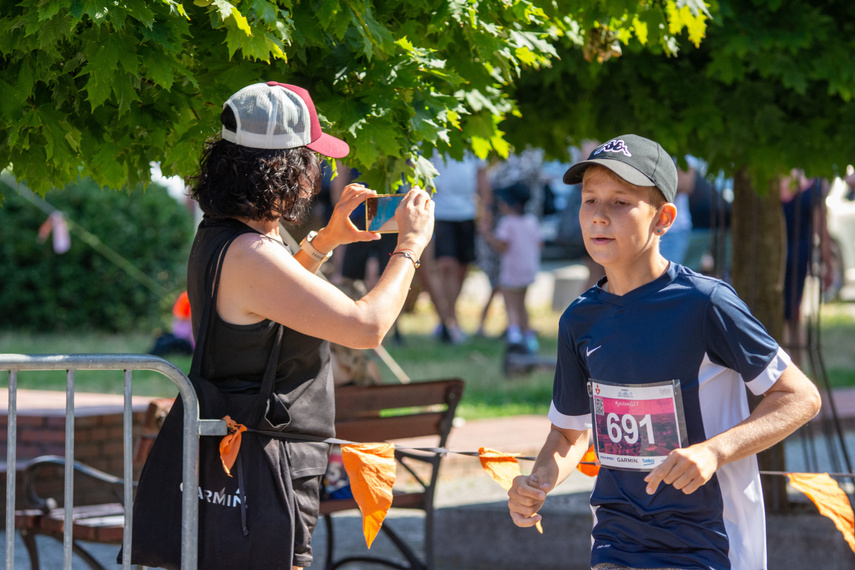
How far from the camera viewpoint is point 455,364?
35.1 feet

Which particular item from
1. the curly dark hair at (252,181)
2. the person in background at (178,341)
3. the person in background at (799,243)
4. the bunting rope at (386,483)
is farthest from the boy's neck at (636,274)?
the person in background at (178,341)

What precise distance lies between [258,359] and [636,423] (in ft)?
3.08

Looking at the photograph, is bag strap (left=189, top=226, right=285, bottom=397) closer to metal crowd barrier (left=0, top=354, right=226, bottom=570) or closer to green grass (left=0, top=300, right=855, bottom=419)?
metal crowd barrier (left=0, top=354, right=226, bottom=570)

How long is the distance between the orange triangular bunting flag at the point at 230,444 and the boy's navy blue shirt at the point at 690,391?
2.93 feet

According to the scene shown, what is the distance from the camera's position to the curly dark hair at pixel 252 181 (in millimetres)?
2566

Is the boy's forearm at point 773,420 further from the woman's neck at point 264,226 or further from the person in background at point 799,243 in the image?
the person in background at point 799,243

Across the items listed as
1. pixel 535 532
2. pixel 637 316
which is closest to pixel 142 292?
pixel 535 532

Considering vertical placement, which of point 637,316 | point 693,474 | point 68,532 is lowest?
point 68,532

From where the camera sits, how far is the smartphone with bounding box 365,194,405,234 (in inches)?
109

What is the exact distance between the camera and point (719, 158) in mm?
4805

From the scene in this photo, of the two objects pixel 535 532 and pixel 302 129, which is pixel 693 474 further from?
pixel 535 532

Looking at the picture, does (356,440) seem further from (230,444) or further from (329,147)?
(329,147)

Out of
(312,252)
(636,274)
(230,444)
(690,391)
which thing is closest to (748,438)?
(690,391)

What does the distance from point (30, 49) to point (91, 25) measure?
17 cm
